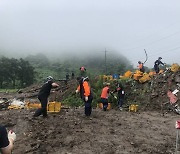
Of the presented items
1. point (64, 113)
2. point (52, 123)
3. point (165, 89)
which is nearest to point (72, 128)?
point (52, 123)

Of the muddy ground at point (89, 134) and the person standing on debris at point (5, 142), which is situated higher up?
the person standing on debris at point (5, 142)

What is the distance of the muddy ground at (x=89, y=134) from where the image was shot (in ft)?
30.8

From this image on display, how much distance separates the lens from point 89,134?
1073 cm

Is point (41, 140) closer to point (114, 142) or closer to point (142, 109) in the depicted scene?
point (114, 142)

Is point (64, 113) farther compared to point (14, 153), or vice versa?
point (64, 113)

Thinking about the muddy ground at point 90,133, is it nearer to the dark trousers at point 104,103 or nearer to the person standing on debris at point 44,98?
the person standing on debris at point 44,98

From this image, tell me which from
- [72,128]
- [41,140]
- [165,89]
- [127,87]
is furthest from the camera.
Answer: [127,87]

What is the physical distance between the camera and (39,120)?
12281 millimetres

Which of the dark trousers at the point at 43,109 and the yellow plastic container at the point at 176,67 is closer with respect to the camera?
the dark trousers at the point at 43,109

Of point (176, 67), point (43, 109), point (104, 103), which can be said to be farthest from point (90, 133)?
point (176, 67)

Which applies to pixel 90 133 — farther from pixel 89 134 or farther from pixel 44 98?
pixel 44 98

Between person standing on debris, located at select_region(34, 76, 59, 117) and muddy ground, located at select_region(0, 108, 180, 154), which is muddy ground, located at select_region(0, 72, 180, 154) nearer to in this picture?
muddy ground, located at select_region(0, 108, 180, 154)

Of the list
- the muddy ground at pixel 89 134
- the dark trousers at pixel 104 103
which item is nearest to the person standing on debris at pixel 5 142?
the muddy ground at pixel 89 134

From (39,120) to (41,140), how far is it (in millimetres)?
2335
